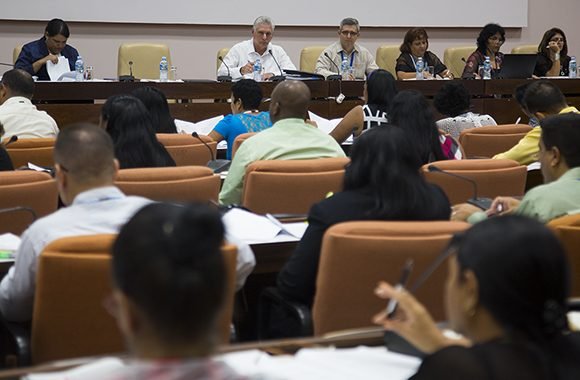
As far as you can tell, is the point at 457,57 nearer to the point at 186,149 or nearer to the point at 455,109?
the point at 455,109

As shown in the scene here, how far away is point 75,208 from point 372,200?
2.79ft

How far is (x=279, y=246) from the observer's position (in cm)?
312

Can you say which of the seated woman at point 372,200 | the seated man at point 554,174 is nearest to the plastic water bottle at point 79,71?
the seated man at point 554,174

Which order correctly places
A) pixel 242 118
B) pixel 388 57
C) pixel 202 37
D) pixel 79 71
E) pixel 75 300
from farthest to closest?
pixel 202 37
pixel 388 57
pixel 79 71
pixel 242 118
pixel 75 300

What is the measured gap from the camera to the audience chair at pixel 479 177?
162 inches

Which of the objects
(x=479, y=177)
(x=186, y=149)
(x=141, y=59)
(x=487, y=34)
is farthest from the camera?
(x=487, y=34)

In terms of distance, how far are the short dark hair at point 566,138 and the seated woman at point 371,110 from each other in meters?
2.85

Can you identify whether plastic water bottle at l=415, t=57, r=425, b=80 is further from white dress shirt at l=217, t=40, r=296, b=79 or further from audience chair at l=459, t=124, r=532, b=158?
audience chair at l=459, t=124, r=532, b=158

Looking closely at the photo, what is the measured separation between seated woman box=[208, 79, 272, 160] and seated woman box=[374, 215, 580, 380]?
4.40m

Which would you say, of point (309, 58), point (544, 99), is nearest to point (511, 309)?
point (544, 99)

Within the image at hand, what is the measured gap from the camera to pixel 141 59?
898cm

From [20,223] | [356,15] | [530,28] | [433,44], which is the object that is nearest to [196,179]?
[20,223]

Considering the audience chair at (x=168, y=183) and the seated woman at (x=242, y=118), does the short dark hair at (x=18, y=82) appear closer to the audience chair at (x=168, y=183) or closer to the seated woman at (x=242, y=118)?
the seated woman at (x=242, y=118)

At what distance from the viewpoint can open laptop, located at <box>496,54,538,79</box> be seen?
8.81 metres
